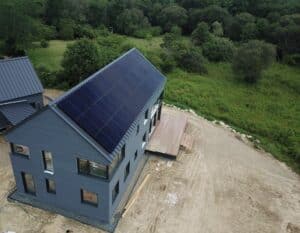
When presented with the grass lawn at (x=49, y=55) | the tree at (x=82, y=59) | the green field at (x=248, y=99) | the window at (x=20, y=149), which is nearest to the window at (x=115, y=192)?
the window at (x=20, y=149)

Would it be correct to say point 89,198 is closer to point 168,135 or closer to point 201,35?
point 168,135

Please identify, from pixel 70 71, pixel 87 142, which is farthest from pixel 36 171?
pixel 70 71

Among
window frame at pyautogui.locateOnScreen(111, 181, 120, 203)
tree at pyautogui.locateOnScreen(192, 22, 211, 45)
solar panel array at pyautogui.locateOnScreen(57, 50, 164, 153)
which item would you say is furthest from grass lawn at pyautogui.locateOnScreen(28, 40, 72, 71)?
window frame at pyautogui.locateOnScreen(111, 181, 120, 203)

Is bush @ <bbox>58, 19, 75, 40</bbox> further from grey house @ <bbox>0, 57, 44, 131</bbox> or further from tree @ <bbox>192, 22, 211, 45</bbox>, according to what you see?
grey house @ <bbox>0, 57, 44, 131</bbox>

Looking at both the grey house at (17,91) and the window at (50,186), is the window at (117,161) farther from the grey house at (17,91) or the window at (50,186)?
the grey house at (17,91)

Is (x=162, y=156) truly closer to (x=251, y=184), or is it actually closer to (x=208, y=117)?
(x=251, y=184)
